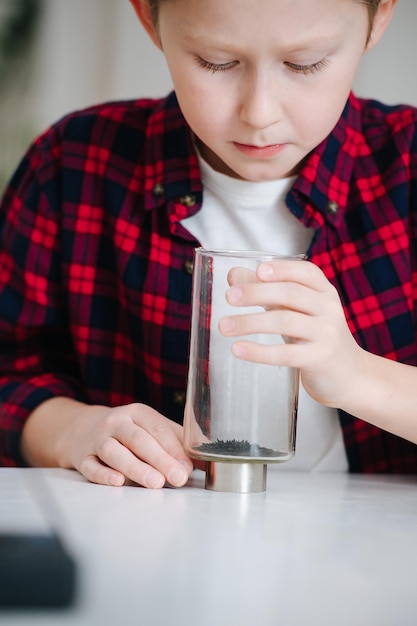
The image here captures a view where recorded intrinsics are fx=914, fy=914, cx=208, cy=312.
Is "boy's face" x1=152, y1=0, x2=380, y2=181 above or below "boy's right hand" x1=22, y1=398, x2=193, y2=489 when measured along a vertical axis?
above

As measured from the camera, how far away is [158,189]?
108 cm

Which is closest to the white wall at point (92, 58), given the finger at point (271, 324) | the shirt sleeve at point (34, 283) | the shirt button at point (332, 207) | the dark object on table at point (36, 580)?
the shirt sleeve at point (34, 283)

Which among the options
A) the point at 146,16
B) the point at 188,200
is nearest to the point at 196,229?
the point at 188,200

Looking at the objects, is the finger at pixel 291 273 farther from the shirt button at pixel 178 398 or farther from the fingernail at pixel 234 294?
the shirt button at pixel 178 398

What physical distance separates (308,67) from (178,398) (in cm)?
Result: 45

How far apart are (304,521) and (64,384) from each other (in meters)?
0.52

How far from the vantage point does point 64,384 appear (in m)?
1.11

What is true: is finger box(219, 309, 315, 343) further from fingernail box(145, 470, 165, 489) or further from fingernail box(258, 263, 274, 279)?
fingernail box(145, 470, 165, 489)

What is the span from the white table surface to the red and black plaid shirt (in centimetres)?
29

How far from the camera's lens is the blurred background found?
1991 millimetres

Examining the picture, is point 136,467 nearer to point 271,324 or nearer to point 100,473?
point 100,473

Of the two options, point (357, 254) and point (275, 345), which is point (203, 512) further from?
point (357, 254)

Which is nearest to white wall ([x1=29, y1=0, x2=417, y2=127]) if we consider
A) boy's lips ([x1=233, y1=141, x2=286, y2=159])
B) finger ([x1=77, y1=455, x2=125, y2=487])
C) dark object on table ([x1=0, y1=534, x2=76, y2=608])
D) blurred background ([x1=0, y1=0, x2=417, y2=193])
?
blurred background ([x1=0, y1=0, x2=417, y2=193])

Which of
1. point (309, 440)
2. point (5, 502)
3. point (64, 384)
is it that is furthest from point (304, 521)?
point (64, 384)
